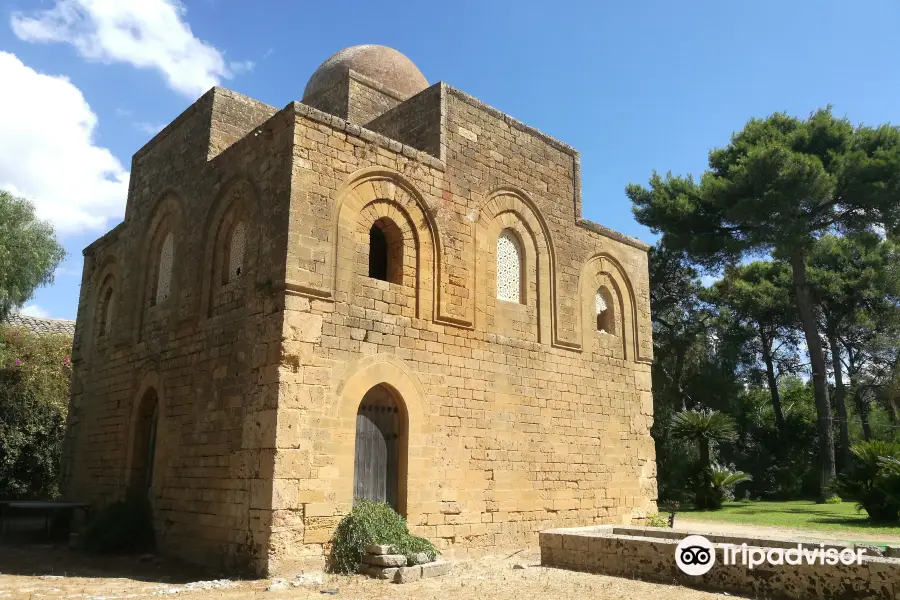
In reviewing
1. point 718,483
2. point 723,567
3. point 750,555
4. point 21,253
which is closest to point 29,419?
point 21,253

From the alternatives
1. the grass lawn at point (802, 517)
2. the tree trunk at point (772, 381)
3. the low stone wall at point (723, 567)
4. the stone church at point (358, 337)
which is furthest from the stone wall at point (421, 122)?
the tree trunk at point (772, 381)

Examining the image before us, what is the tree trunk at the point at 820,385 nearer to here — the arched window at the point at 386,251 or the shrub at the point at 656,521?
the shrub at the point at 656,521

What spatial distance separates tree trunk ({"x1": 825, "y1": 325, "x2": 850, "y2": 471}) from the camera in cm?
1980

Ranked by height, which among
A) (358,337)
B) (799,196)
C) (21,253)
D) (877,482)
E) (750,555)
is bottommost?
(750,555)

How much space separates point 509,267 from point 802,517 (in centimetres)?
851

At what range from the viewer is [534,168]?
10898 mm

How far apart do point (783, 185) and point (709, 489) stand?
8.28 metres

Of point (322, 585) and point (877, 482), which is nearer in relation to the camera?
point (322, 585)

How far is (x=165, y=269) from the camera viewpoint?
10.5 meters

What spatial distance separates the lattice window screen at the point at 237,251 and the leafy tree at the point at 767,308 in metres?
20.0

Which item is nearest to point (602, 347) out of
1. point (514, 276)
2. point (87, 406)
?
point (514, 276)

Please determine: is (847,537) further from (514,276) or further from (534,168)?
(534,168)

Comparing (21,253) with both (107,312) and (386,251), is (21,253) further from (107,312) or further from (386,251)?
(386,251)

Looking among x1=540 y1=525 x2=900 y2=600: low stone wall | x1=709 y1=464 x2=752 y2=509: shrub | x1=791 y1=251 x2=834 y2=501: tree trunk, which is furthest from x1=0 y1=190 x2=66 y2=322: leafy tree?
x1=791 y1=251 x2=834 y2=501: tree trunk
